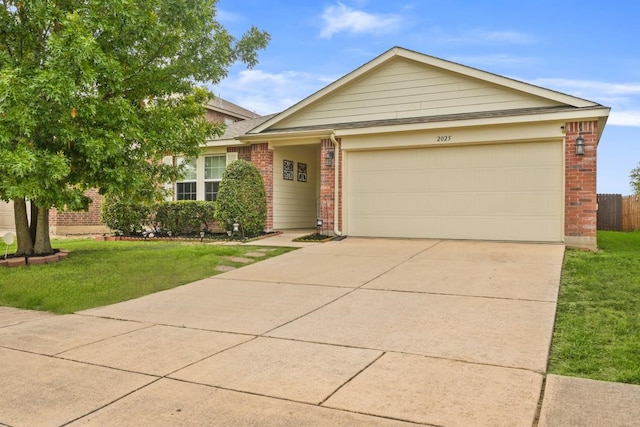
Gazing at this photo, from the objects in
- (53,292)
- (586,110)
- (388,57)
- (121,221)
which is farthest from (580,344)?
(121,221)

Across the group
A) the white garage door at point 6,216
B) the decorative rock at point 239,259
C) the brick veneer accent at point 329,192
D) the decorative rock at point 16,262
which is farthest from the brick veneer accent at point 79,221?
the decorative rock at point 239,259

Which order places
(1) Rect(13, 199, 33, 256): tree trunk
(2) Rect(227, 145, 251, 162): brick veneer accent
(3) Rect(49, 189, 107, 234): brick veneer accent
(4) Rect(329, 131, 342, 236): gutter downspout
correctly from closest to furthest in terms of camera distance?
(1) Rect(13, 199, 33, 256): tree trunk
(4) Rect(329, 131, 342, 236): gutter downspout
(2) Rect(227, 145, 251, 162): brick veneer accent
(3) Rect(49, 189, 107, 234): brick veneer accent

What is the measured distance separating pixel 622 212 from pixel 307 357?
19.1 metres

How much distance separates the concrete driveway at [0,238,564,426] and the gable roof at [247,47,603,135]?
5.23 m

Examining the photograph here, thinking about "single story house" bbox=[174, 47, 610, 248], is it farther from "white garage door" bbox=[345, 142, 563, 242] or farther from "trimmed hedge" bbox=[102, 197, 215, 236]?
"trimmed hedge" bbox=[102, 197, 215, 236]

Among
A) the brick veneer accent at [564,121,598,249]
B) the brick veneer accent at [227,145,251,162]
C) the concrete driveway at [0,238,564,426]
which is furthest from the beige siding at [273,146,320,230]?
the brick veneer accent at [564,121,598,249]

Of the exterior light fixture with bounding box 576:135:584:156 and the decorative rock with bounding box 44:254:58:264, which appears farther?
the exterior light fixture with bounding box 576:135:584:156

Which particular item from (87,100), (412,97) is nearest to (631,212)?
(412,97)

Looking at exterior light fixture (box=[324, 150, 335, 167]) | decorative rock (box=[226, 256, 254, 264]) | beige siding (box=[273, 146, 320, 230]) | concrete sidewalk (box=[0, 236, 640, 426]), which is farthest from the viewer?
beige siding (box=[273, 146, 320, 230])

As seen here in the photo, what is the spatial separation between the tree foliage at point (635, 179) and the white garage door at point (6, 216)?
38.7 metres

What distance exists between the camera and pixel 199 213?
14547 millimetres

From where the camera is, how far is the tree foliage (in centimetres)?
3569

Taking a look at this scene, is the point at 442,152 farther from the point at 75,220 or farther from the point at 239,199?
the point at 75,220

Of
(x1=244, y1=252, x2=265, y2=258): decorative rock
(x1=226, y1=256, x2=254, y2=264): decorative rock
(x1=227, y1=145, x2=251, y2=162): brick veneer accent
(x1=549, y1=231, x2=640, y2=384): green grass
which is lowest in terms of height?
(x1=549, y1=231, x2=640, y2=384): green grass
